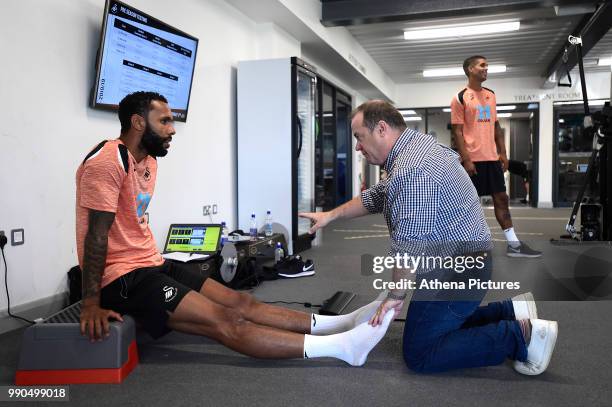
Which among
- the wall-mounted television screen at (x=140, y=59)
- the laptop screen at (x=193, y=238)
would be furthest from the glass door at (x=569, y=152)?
the laptop screen at (x=193, y=238)

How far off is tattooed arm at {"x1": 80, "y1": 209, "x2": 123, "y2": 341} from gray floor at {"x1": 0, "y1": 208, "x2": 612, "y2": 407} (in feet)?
0.88

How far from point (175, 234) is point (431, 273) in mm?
2316

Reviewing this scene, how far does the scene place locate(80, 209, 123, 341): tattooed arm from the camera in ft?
6.27

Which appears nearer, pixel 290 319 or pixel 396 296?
pixel 396 296

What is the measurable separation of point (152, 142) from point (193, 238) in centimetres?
152

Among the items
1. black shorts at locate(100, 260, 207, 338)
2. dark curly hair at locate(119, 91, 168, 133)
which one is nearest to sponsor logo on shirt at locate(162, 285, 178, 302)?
black shorts at locate(100, 260, 207, 338)

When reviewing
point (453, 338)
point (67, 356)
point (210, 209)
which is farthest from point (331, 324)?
point (210, 209)

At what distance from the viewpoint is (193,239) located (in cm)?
367

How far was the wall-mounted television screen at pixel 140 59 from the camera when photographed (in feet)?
10.2

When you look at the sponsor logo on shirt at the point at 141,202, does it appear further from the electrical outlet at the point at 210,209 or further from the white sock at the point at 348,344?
the electrical outlet at the point at 210,209

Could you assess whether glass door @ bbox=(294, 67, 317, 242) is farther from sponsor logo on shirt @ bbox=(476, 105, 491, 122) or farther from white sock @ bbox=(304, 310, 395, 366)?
white sock @ bbox=(304, 310, 395, 366)

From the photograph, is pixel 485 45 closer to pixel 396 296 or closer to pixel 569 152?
pixel 569 152

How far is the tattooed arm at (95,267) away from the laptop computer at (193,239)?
157 cm

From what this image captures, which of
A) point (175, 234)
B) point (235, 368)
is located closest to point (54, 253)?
point (175, 234)
